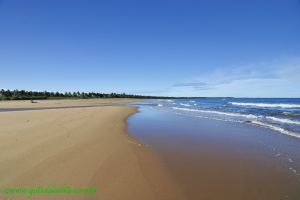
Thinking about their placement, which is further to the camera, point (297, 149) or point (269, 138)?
point (269, 138)

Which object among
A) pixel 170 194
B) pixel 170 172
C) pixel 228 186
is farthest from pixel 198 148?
pixel 170 194

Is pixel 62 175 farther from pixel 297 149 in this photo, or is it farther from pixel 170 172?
pixel 297 149

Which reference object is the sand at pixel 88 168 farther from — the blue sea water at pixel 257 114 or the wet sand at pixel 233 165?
the blue sea water at pixel 257 114

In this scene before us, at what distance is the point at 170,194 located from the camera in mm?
3709

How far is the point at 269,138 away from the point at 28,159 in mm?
8438

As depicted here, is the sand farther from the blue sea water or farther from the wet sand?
the blue sea water

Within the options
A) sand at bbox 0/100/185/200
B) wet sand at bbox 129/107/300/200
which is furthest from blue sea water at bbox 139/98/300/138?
sand at bbox 0/100/185/200

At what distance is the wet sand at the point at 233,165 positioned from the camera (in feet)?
12.7

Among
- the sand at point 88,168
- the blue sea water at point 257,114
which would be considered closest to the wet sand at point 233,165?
the sand at point 88,168

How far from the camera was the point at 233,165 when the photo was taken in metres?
5.41

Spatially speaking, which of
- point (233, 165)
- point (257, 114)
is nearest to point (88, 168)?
point (233, 165)

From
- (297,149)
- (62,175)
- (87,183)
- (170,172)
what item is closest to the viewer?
(87,183)

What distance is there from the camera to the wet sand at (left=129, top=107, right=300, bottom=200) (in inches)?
153

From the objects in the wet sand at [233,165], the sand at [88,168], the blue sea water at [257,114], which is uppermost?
the sand at [88,168]
